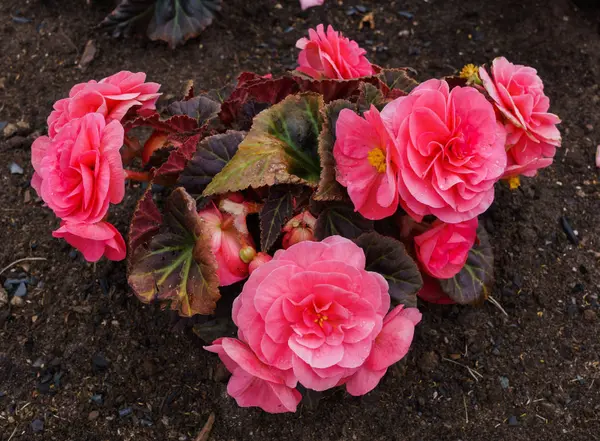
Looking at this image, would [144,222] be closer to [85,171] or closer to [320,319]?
[85,171]

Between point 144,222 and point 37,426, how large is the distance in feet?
2.30

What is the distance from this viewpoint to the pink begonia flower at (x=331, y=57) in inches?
64.0

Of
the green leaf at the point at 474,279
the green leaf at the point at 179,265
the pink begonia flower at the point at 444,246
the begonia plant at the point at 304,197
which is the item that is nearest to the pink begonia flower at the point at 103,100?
the begonia plant at the point at 304,197

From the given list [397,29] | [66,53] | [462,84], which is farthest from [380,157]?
[66,53]

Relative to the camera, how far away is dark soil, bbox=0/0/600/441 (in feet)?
5.66

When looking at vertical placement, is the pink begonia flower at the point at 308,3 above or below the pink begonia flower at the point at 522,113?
below

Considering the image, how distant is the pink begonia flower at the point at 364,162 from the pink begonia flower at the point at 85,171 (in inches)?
19.0

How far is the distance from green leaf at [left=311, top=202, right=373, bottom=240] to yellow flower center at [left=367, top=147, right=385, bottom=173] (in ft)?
0.55

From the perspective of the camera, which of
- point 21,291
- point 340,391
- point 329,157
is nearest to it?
point 329,157

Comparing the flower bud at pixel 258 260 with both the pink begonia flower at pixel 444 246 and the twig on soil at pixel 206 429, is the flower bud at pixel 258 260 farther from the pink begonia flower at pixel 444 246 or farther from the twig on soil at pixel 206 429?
the twig on soil at pixel 206 429

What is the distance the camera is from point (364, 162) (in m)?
1.38

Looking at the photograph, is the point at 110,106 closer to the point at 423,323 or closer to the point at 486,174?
the point at 486,174

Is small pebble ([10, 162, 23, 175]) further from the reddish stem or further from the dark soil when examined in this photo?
the reddish stem

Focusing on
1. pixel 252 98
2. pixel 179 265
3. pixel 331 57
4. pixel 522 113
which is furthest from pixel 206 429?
pixel 522 113
